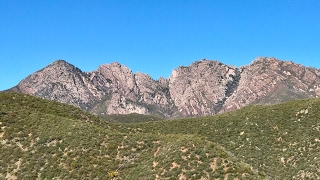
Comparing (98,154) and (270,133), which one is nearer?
(98,154)

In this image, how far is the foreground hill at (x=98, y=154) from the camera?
36.3 m

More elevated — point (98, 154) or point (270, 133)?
point (270, 133)

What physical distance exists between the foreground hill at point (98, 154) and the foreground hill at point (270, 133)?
25.0ft

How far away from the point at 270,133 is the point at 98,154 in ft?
116

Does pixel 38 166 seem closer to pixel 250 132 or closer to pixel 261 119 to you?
pixel 250 132

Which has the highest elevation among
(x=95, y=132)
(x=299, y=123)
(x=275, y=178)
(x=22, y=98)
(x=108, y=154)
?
(x=22, y=98)

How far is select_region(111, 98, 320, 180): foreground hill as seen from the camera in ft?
166

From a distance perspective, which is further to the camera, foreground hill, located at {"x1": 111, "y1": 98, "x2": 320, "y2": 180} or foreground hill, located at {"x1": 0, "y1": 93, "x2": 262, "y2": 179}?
foreground hill, located at {"x1": 111, "y1": 98, "x2": 320, "y2": 180}

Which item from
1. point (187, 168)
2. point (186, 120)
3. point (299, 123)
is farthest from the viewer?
point (186, 120)

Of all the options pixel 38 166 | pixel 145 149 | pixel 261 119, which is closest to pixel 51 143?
pixel 38 166

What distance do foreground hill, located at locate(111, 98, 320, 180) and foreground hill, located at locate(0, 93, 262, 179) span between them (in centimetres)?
761

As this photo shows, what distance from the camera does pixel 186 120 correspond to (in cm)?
7544

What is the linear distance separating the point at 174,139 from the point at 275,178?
17.5 metres

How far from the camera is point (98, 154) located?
1639 inches
